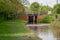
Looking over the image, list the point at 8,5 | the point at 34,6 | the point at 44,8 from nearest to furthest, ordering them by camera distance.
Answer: the point at 8,5 → the point at 44,8 → the point at 34,6

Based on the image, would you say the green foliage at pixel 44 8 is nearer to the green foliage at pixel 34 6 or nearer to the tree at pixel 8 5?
the green foliage at pixel 34 6

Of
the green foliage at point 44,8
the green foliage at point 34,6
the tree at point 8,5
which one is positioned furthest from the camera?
the green foliage at point 34,6

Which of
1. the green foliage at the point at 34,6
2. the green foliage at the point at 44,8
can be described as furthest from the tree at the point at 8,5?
the green foliage at the point at 34,6

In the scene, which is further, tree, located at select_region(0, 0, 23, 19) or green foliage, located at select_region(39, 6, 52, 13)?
green foliage, located at select_region(39, 6, 52, 13)

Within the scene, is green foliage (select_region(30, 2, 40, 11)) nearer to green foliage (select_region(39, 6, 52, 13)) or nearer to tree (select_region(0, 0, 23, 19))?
green foliage (select_region(39, 6, 52, 13))

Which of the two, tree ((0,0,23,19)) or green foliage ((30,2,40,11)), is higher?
tree ((0,0,23,19))

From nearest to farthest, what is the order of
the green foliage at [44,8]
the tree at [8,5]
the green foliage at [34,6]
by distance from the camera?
the tree at [8,5]
the green foliage at [44,8]
the green foliage at [34,6]

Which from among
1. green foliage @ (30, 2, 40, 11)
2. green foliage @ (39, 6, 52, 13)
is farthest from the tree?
green foliage @ (30, 2, 40, 11)

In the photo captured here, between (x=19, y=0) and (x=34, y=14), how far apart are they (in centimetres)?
3102

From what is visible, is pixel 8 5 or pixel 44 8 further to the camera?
pixel 44 8

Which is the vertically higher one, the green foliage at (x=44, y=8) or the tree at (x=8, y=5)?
the tree at (x=8, y=5)

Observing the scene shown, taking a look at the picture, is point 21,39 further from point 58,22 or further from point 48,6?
point 48,6

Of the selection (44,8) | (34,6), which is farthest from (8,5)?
(34,6)

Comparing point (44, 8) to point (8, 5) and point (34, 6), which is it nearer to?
point (34, 6)
